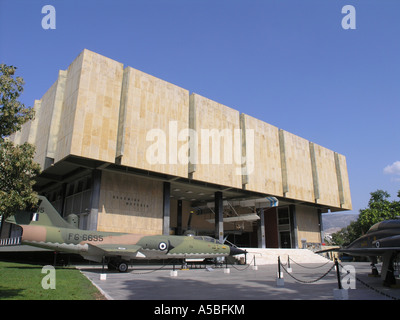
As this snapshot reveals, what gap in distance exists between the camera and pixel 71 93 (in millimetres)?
30984

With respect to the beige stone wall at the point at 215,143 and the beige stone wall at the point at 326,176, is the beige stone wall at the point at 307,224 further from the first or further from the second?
the beige stone wall at the point at 215,143

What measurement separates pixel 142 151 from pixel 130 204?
705 centimetres

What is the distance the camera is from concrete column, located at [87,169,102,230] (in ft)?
100

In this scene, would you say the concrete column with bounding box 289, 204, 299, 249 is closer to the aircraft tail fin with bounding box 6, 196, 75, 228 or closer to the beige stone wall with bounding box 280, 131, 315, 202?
the beige stone wall with bounding box 280, 131, 315, 202

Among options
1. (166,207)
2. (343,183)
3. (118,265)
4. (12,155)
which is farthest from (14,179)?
(343,183)

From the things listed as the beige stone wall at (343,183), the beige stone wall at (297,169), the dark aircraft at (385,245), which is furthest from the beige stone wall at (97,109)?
the beige stone wall at (343,183)

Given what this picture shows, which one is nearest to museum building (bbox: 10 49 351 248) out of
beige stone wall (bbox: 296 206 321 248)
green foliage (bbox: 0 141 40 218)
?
beige stone wall (bbox: 296 206 321 248)

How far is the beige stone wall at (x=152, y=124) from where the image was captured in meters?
31.2

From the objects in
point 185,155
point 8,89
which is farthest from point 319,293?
point 185,155

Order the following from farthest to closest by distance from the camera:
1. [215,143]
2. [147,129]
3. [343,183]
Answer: [343,183] → [215,143] → [147,129]

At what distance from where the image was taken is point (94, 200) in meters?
31.4

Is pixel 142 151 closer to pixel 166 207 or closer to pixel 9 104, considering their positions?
pixel 166 207

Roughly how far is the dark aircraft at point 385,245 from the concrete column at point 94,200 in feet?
77.6
